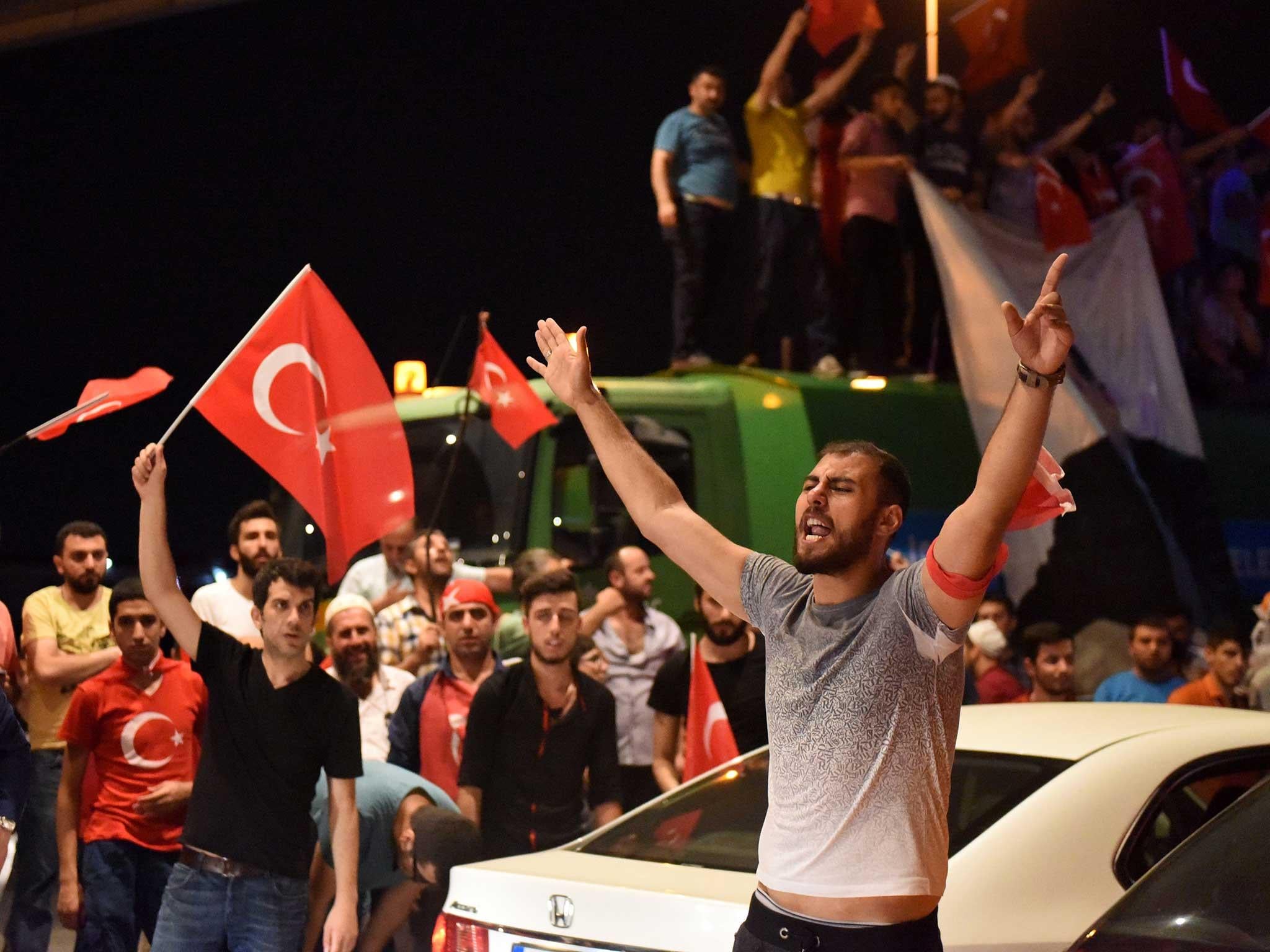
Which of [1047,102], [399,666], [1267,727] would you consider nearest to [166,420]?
[1047,102]

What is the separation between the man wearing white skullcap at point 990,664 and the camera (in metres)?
9.14

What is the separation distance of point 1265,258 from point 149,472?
9.15 metres

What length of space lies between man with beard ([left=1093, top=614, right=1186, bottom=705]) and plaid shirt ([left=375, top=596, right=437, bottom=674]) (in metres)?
3.59

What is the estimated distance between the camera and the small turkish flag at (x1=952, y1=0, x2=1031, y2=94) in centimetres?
1312

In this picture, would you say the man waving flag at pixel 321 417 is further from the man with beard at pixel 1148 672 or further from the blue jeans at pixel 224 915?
the man with beard at pixel 1148 672

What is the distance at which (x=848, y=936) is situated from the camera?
321 centimetres

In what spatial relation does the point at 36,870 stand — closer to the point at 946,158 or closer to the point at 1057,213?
the point at 946,158

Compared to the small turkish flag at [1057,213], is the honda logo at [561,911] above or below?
below

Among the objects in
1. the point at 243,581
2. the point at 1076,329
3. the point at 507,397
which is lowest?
the point at 243,581

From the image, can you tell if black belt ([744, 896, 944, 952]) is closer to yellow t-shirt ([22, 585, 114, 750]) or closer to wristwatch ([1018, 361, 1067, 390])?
wristwatch ([1018, 361, 1067, 390])

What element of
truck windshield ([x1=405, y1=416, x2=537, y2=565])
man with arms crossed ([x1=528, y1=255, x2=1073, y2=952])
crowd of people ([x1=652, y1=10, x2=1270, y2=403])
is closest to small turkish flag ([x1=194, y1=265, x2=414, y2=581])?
man with arms crossed ([x1=528, y1=255, x2=1073, y2=952])

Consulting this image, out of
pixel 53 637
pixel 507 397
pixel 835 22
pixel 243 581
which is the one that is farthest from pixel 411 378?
pixel 53 637

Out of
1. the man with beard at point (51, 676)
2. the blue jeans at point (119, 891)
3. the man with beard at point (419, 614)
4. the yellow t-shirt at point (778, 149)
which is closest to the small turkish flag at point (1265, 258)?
the yellow t-shirt at point (778, 149)

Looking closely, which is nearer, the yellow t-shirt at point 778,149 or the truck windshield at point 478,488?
the truck windshield at point 478,488
